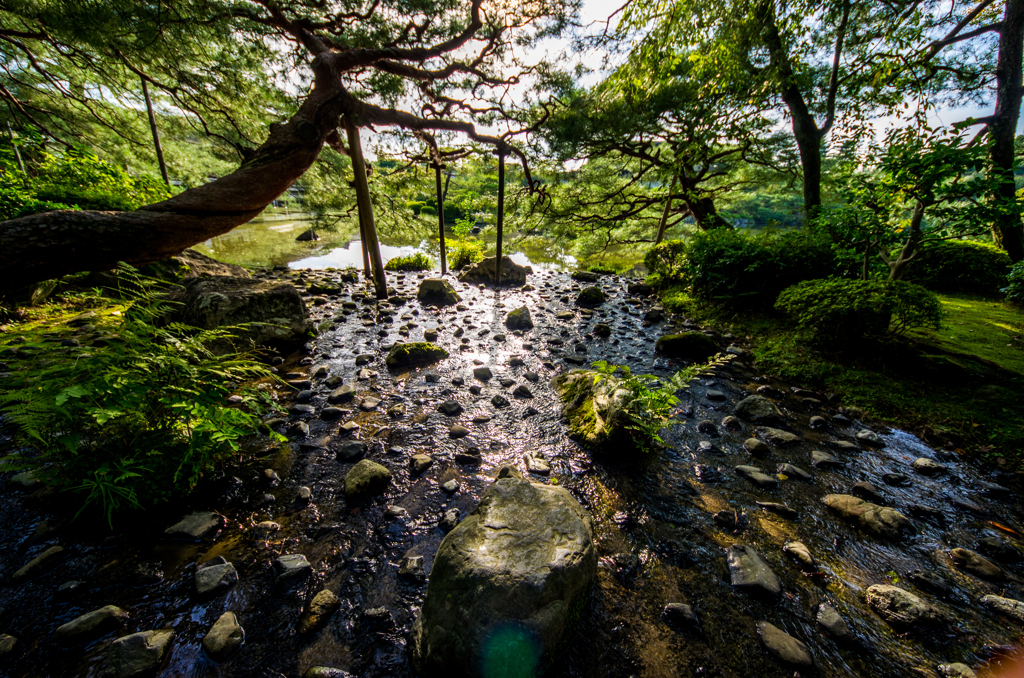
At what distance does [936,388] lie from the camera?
14.2 ft

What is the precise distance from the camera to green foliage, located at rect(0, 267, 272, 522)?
2045 millimetres

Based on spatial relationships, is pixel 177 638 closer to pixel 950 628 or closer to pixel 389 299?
pixel 950 628

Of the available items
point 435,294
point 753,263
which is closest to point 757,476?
point 753,263

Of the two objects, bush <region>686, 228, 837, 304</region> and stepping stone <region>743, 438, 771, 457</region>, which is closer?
stepping stone <region>743, 438, 771, 457</region>

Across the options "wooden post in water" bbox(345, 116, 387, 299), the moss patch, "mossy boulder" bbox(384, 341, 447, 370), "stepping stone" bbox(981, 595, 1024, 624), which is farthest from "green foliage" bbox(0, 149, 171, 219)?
the moss patch

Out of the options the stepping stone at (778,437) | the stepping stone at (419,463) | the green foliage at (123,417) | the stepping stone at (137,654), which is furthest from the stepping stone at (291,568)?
the stepping stone at (778,437)

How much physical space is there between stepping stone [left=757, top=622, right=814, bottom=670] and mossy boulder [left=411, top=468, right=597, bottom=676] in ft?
3.29

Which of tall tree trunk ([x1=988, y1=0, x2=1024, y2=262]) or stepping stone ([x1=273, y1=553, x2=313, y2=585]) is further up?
tall tree trunk ([x1=988, y1=0, x2=1024, y2=262])

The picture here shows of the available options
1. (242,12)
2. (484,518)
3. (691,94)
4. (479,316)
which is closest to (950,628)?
(484,518)

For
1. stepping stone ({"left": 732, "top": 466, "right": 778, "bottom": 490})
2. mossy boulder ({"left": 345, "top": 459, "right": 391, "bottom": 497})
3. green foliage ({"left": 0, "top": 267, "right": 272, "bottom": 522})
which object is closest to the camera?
green foliage ({"left": 0, "top": 267, "right": 272, "bottom": 522})

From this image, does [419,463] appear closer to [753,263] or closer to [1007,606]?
[1007,606]

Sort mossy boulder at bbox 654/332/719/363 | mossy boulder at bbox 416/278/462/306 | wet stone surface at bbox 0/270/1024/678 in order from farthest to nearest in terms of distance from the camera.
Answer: mossy boulder at bbox 416/278/462/306, mossy boulder at bbox 654/332/719/363, wet stone surface at bbox 0/270/1024/678

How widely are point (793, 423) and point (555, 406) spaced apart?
2.98 m

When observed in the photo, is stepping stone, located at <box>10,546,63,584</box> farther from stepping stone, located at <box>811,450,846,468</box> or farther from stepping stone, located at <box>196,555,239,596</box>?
stepping stone, located at <box>811,450,846,468</box>
